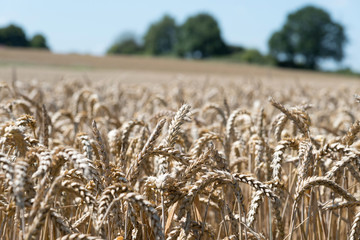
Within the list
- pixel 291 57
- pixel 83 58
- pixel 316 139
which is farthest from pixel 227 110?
pixel 291 57

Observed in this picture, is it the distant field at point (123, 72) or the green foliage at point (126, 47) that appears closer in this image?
the distant field at point (123, 72)

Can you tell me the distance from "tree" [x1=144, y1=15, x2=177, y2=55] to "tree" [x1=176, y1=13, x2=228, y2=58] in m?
19.1

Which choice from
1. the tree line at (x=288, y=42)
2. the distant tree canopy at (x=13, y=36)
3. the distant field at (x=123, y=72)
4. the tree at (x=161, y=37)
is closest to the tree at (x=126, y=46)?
the tree at (x=161, y=37)

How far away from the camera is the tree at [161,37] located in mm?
120562

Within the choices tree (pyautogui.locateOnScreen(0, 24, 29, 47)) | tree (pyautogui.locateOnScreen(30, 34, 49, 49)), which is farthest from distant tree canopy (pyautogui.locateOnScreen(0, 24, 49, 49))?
tree (pyautogui.locateOnScreen(30, 34, 49, 49))

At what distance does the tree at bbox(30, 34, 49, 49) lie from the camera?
366 ft

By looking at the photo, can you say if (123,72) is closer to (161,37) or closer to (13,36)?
(13,36)

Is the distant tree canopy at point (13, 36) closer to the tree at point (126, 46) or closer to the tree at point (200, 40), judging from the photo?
the tree at point (126, 46)

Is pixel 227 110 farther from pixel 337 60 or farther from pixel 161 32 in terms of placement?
pixel 161 32

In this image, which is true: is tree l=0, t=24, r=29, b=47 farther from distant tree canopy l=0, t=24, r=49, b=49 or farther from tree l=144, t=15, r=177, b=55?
tree l=144, t=15, r=177, b=55

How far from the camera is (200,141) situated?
2.14m

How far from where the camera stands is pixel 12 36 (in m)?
99.6

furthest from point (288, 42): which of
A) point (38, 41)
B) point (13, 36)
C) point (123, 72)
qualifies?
point (38, 41)

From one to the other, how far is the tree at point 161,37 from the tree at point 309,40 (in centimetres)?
4111
